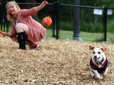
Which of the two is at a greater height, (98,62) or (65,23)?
(98,62)

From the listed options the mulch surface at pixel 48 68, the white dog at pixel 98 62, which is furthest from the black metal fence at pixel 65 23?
the white dog at pixel 98 62

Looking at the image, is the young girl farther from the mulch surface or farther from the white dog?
the white dog

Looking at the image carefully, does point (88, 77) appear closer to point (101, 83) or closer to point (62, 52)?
point (101, 83)

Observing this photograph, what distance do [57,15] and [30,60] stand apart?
3964mm

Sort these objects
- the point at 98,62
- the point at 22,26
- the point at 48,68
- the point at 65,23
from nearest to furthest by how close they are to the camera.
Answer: the point at 98,62
the point at 48,68
the point at 22,26
the point at 65,23

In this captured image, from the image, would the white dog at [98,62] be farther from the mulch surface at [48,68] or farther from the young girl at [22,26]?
the young girl at [22,26]

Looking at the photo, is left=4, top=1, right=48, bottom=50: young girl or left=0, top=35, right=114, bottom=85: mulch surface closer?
left=0, top=35, right=114, bottom=85: mulch surface

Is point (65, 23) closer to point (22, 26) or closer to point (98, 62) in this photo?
point (22, 26)

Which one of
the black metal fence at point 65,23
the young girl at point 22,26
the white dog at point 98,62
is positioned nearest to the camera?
the white dog at point 98,62

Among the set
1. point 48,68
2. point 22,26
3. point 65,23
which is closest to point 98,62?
point 48,68

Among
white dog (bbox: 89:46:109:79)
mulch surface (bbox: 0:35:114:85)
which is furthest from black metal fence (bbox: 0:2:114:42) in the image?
white dog (bbox: 89:46:109:79)

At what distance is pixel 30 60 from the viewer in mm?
5328

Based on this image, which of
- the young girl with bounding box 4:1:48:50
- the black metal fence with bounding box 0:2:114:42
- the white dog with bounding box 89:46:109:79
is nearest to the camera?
the white dog with bounding box 89:46:109:79

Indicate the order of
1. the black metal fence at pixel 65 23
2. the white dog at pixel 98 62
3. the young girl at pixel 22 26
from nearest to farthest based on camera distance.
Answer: the white dog at pixel 98 62, the young girl at pixel 22 26, the black metal fence at pixel 65 23
